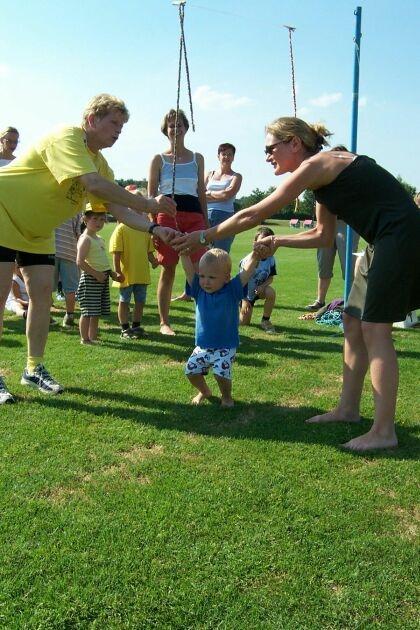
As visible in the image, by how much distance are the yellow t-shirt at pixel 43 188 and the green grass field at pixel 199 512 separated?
1.31m

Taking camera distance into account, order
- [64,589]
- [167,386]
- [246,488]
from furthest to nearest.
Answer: [167,386], [246,488], [64,589]

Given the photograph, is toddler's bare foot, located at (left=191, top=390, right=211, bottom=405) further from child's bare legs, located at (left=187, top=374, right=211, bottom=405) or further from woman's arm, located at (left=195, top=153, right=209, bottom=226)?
woman's arm, located at (left=195, top=153, right=209, bottom=226)

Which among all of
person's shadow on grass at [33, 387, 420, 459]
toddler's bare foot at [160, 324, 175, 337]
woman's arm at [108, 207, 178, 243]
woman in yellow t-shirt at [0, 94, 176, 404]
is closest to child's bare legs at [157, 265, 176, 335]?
toddler's bare foot at [160, 324, 175, 337]

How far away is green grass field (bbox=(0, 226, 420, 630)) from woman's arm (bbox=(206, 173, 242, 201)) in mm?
4395

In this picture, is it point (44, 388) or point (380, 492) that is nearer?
point (380, 492)

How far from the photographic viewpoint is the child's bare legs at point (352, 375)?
421cm

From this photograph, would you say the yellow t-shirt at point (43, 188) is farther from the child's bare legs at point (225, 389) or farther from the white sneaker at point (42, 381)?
the child's bare legs at point (225, 389)

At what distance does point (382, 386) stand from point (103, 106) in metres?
2.79

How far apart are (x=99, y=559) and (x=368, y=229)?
2.46 meters

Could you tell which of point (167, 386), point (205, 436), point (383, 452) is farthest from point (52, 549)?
point (167, 386)

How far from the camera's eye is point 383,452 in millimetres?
3699

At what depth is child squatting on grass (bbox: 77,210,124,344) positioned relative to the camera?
6570mm

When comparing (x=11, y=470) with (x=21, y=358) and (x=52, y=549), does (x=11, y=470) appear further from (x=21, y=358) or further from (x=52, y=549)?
(x=21, y=358)

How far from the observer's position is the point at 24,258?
15.2ft
